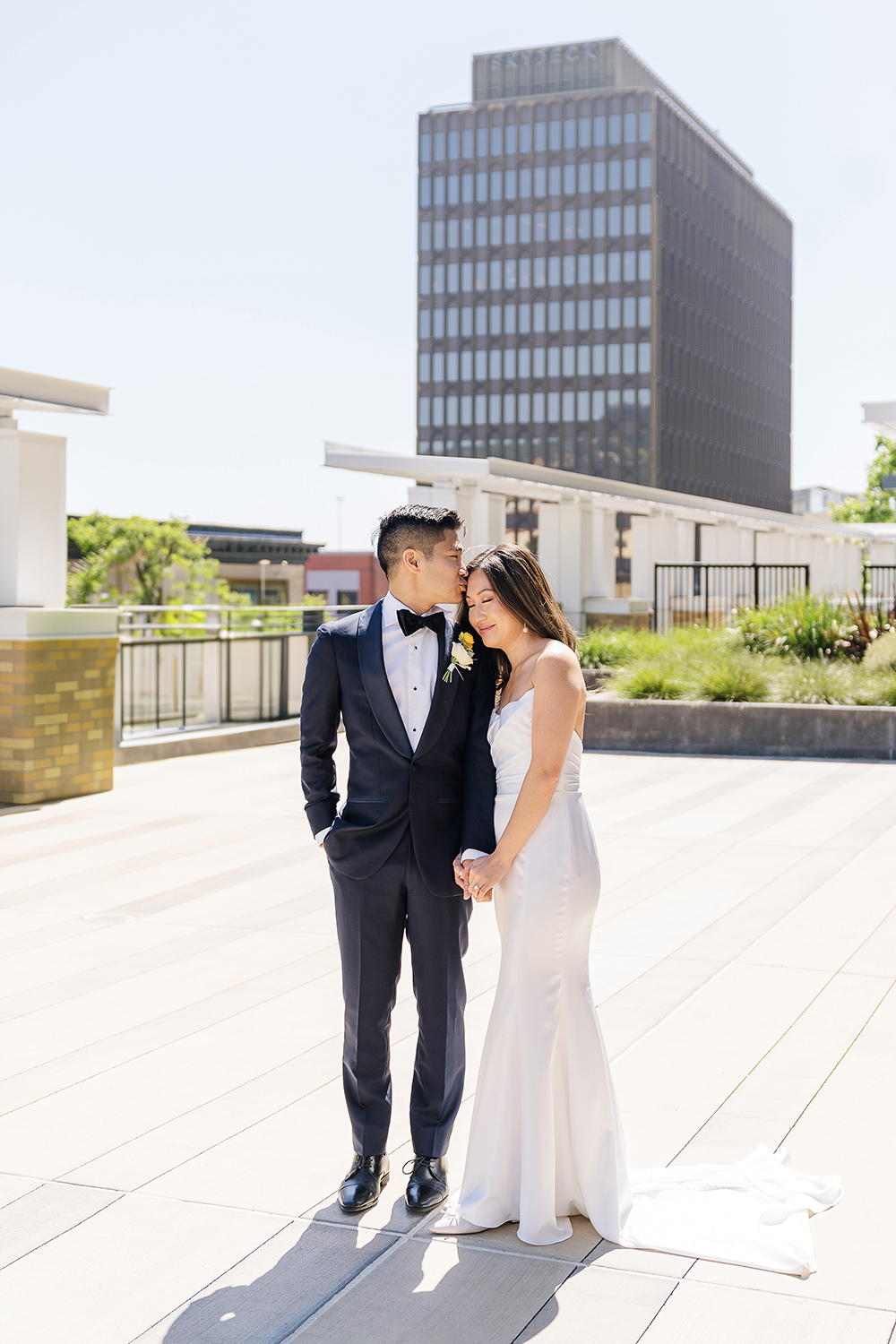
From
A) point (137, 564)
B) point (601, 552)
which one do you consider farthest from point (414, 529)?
point (137, 564)

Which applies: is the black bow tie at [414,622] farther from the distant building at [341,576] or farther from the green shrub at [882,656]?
the distant building at [341,576]

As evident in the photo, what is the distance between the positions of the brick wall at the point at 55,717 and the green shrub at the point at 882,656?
929cm

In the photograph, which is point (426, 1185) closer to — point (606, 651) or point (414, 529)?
point (414, 529)

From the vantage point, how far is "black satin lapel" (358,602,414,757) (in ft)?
12.0

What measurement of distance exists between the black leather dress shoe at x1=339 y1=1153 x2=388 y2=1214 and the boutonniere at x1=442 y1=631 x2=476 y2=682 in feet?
4.51

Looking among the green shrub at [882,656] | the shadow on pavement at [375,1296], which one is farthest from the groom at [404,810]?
A: the green shrub at [882,656]

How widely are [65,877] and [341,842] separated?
4939 mm

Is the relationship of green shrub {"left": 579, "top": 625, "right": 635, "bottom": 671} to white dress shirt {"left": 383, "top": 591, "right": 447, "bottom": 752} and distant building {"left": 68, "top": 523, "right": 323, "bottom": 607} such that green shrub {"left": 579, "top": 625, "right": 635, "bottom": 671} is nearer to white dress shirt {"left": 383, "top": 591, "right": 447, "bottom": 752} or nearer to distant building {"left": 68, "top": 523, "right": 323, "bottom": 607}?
white dress shirt {"left": 383, "top": 591, "right": 447, "bottom": 752}

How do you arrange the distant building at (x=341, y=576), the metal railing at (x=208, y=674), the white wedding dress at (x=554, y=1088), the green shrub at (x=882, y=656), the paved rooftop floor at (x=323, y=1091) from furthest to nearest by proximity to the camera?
the distant building at (x=341, y=576) → the green shrub at (x=882, y=656) → the metal railing at (x=208, y=674) → the white wedding dress at (x=554, y=1088) → the paved rooftop floor at (x=323, y=1091)

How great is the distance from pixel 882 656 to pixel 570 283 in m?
82.4

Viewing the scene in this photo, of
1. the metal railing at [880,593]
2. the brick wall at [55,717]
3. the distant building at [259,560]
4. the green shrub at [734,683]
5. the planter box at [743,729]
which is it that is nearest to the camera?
the brick wall at [55,717]

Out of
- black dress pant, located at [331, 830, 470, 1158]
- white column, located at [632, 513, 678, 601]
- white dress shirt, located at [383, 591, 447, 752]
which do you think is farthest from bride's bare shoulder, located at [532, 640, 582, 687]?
white column, located at [632, 513, 678, 601]

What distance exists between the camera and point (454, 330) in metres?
96.9

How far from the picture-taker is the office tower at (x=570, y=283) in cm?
9344
